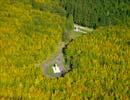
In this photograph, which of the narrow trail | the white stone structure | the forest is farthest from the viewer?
the white stone structure

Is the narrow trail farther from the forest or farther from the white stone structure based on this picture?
the forest

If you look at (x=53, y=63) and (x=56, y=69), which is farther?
(x=53, y=63)

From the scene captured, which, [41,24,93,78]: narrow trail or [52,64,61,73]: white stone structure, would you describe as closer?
[41,24,93,78]: narrow trail

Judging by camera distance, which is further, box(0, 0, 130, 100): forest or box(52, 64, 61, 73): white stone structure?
box(52, 64, 61, 73): white stone structure

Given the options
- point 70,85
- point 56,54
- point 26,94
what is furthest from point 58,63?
point 26,94

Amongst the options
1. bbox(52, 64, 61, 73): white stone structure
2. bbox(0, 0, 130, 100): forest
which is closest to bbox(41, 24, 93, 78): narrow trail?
bbox(52, 64, 61, 73): white stone structure

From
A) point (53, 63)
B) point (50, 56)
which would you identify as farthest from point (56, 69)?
point (50, 56)

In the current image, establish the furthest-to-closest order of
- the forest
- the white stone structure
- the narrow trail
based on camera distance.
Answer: the white stone structure, the narrow trail, the forest

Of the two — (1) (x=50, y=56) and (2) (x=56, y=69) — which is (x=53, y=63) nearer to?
(2) (x=56, y=69)

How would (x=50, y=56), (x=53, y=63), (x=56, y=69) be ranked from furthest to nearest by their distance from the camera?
(x=50, y=56), (x=53, y=63), (x=56, y=69)

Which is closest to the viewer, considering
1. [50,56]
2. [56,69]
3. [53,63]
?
[56,69]

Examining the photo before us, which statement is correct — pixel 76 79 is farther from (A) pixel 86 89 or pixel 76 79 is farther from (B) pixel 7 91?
(B) pixel 7 91
